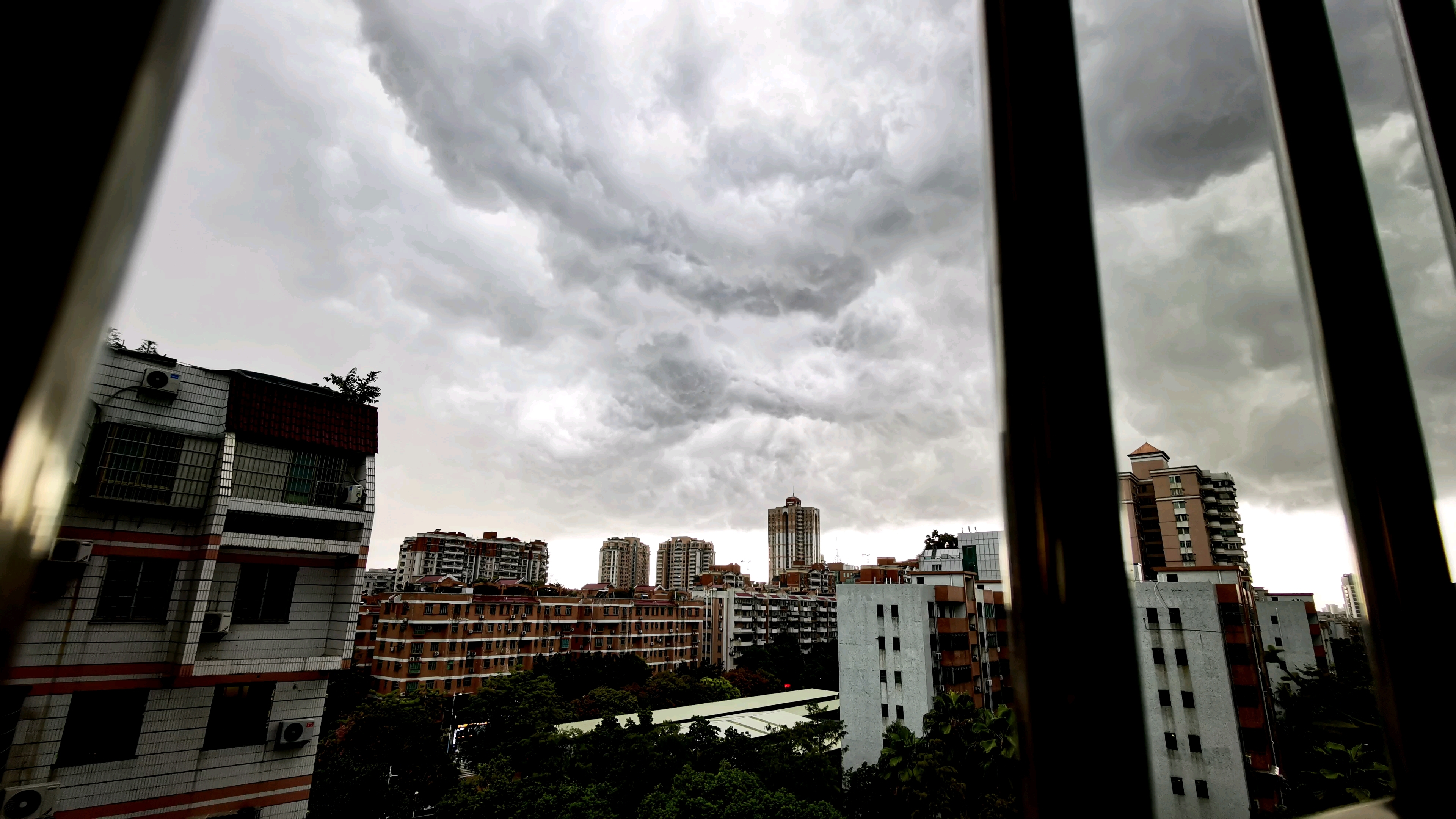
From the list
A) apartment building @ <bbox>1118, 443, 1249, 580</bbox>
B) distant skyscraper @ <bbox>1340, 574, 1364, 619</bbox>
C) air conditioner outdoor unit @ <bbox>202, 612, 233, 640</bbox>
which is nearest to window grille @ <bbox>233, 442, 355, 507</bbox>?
air conditioner outdoor unit @ <bbox>202, 612, 233, 640</bbox>

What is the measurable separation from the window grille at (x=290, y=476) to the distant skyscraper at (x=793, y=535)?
46.8m

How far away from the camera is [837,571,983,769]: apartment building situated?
12.5 metres

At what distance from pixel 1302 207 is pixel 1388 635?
0.44 m

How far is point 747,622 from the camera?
92.2 ft

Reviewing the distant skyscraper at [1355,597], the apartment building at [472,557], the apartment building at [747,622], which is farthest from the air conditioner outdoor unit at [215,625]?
the apartment building at [472,557]

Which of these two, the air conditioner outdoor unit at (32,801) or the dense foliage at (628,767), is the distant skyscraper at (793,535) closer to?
the dense foliage at (628,767)

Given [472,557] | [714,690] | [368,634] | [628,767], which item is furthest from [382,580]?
[628,767]

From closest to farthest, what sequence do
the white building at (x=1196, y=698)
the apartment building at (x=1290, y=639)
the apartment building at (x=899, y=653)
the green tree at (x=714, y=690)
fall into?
1. the white building at (x=1196, y=698)
2. the apartment building at (x=1290, y=639)
3. the apartment building at (x=899, y=653)
4. the green tree at (x=714, y=690)

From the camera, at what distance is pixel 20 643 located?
0.20 meters

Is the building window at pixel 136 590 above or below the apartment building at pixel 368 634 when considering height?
above

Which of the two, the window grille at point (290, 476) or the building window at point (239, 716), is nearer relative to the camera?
the building window at point (239, 716)

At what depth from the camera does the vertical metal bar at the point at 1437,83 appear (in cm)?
78

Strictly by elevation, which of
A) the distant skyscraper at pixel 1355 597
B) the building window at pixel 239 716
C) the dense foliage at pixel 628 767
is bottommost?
the dense foliage at pixel 628 767

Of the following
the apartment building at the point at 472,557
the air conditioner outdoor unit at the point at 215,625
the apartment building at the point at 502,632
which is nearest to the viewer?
the air conditioner outdoor unit at the point at 215,625
